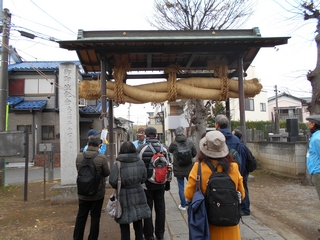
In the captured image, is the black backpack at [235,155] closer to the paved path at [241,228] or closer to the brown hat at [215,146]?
the paved path at [241,228]

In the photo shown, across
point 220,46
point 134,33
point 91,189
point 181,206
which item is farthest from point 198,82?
point 91,189

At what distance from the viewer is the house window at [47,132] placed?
19.3 m

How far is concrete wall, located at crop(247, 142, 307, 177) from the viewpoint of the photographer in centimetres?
851

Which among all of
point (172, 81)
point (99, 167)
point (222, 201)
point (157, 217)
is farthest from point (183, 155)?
Answer: point (222, 201)

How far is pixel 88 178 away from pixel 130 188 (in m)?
0.73

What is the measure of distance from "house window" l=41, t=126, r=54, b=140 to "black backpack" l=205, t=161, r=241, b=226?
19.1 meters

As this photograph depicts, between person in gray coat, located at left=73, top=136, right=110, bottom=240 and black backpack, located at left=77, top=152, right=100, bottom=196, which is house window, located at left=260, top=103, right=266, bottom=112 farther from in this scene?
black backpack, located at left=77, top=152, right=100, bottom=196

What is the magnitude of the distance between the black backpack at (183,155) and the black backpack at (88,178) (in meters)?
1.94

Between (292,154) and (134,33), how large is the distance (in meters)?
6.76

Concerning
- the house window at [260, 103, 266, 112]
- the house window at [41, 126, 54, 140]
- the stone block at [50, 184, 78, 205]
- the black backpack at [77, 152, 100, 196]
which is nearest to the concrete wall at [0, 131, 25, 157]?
the stone block at [50, 184, 78, 205]

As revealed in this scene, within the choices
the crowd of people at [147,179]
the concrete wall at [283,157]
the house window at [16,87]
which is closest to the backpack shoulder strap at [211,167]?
the crowd of people at [147,179]

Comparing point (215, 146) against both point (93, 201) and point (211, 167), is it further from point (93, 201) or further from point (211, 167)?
point (93, 201)

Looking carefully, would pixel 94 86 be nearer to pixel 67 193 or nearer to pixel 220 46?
pixel 67 193

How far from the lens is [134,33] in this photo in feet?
20.0
